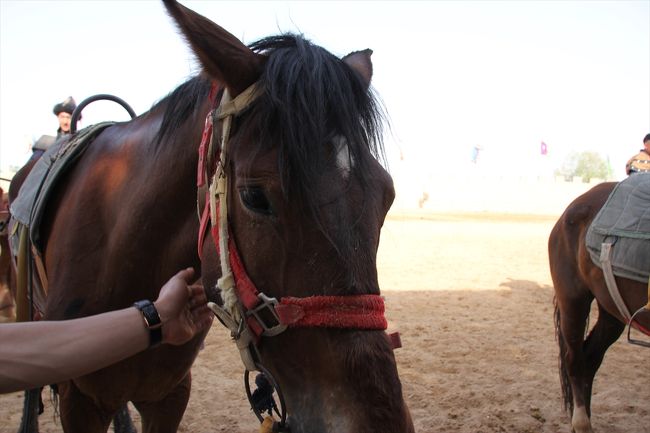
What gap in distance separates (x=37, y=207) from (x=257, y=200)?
4.58 ft

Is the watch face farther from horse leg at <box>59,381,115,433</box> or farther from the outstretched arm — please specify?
horse leg at <box>59,381,115,433</box>

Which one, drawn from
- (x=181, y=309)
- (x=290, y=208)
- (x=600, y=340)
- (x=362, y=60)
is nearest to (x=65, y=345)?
(x=181, y=309)

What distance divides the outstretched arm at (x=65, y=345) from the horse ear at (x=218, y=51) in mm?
679

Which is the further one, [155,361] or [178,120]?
[155,361]

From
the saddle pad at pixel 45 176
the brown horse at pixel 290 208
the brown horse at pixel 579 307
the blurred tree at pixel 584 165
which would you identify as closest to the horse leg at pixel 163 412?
the brown horse at pixel 290 208

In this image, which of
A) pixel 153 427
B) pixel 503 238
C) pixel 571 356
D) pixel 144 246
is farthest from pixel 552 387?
pixel 503 238

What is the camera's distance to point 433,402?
4223mm

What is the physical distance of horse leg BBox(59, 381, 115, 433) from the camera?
2.07m

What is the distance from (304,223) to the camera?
3.95 ft

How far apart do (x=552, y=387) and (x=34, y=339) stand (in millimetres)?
4750

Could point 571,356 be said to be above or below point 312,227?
below

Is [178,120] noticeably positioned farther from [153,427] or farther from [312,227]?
[153,427]

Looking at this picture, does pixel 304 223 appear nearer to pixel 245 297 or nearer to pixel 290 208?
pixel 290 208

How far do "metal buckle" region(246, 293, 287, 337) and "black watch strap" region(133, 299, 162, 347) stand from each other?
25 cm
